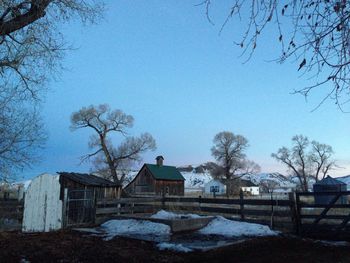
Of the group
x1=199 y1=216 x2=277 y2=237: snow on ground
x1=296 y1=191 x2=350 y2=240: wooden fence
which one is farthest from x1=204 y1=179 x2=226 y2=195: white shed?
x1=296 y1=191 x2=350 y2=240: wooden fence

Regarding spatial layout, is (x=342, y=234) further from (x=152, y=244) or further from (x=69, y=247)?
(x=69, y=247)

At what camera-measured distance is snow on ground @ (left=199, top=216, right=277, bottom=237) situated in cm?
1251

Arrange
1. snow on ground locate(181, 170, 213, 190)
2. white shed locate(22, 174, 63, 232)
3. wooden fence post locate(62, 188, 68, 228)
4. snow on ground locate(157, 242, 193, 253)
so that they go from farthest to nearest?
snow on ground locate(181, 170, 213, 190)
white shed locate(22, 174, 63, 232)
wooden fence post locate(62, 188, 68, 228)
snow on ground locate(157, 242, 193, 253)

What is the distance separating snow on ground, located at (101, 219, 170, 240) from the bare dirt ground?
1462mm

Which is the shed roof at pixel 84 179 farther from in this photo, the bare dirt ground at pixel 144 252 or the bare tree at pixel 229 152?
the bare tree at pixel 229 152

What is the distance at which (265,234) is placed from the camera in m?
12.3

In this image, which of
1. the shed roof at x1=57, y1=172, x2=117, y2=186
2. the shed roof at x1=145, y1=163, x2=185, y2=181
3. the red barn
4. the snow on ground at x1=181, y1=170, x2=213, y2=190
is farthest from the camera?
the snow on ground at x1=181, y1=170, x2=213, y2=190

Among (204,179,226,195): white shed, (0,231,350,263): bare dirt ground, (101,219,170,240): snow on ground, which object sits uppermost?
(204,179,226,195): white shed

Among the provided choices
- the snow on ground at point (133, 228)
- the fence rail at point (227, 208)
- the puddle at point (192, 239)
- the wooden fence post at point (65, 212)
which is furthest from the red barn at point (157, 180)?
the puddle at point (192, 239)

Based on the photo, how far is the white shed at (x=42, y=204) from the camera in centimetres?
1888

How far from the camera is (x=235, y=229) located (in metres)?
13.1

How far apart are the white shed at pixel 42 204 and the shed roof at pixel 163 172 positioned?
38.2 m

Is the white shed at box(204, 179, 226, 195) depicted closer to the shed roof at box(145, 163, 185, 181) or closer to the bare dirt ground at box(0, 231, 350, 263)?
the shed roof at box(145, 163, 185, 181)

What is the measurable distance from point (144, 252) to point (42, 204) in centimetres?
1145
